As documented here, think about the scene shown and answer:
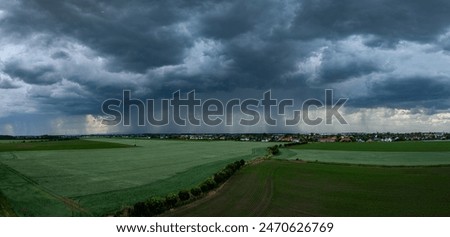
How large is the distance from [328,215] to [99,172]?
1613 inches

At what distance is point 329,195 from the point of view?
3788 centimetres

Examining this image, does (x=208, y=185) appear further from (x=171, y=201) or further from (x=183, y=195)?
(x=171, y=201)

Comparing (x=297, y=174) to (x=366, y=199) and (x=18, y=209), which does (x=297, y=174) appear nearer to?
(x=366, y=199)

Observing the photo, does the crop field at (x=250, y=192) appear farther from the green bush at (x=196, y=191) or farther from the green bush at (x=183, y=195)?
the green bush at (x=196, y=191)

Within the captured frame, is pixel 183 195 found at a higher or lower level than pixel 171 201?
higher

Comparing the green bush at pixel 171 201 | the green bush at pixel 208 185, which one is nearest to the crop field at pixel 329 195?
the green bush at pixel 171 201

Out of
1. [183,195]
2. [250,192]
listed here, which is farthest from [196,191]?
[250,192]

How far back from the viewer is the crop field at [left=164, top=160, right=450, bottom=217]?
99.7 feet

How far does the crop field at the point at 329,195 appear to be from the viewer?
99.7ft

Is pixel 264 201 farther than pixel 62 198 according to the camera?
No

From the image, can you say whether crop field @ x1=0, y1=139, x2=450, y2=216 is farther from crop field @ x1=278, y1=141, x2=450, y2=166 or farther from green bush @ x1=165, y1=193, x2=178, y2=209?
crop field @ x1=278, y1=141, x2=450, y2=166

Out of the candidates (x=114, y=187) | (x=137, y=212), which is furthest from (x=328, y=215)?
(x=114, y=187)

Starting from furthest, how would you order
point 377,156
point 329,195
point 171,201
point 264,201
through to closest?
1. point 377,156
2. point 329,195
3. point 264,201
4. point 171,201

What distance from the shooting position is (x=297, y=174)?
55.9 metres
